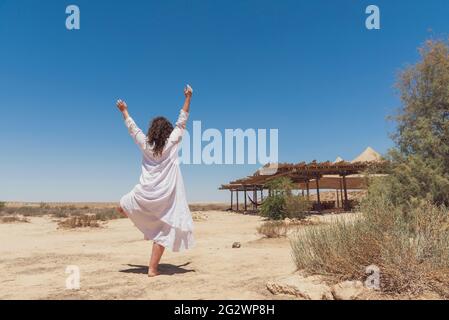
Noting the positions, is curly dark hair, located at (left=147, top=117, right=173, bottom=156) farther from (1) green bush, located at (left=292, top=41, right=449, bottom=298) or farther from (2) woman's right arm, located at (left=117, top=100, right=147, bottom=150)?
(1) green bush, located at (left=292, top=41, right=449, bottom=298)

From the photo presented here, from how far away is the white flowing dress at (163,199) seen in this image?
5.16 meters

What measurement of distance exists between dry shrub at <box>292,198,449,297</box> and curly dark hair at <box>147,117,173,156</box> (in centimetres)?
217

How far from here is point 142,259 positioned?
23.7 feet

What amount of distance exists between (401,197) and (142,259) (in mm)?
5666

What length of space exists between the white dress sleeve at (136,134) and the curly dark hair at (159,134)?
0.28ft

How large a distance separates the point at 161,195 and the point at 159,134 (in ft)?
2.61

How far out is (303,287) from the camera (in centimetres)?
396

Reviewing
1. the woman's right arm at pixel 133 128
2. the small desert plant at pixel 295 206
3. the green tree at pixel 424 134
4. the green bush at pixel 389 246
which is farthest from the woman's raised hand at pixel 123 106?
the small desert plant at pixel 295 206

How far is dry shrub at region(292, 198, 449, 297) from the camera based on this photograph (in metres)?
3.76

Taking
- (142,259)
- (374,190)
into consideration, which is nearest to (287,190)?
(374,190)

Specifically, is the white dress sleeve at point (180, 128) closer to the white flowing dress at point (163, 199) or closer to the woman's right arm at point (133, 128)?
the white flowing dress at point (163, 199)

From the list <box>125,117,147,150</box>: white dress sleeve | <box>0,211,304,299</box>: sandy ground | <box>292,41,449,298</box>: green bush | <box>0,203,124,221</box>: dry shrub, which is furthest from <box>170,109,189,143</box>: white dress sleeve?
<box>0,203,124,221</box>: dry shrub

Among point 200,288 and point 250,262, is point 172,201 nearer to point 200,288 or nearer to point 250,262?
point 200,288

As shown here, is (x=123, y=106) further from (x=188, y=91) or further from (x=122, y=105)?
(x=188, y=91)
